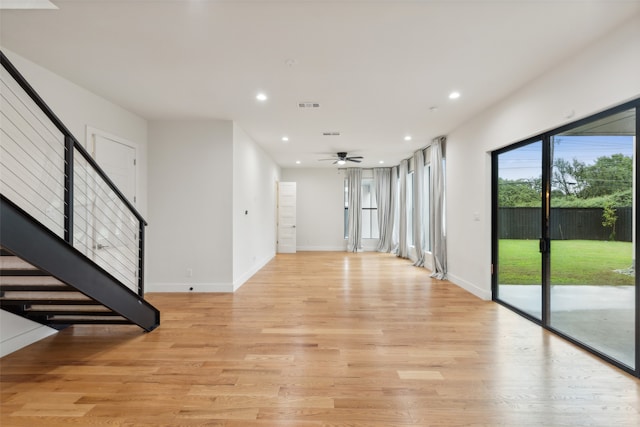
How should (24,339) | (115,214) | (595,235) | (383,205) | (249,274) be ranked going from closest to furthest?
(595,235) < (24,339) < (115,214) < (249,274) < (383,205)

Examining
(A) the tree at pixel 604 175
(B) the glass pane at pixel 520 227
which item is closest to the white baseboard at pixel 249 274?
(B) the glass pane at pixel 520 227

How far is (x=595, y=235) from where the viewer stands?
285 cm

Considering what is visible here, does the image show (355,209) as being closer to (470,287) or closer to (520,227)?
(470,287)

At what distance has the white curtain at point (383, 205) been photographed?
32.8 feet

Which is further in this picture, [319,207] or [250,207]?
[319,207]

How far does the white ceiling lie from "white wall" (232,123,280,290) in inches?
49.9

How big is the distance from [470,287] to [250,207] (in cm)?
417

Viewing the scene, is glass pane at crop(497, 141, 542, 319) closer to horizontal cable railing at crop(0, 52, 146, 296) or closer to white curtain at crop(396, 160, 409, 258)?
white curtain at crop(396, 160, 409, 258)

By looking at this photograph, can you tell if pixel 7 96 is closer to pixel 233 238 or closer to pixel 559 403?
pixel 233 238

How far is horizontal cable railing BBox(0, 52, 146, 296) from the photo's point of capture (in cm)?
252

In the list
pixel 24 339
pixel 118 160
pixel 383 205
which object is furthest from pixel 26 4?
pixel 383 205

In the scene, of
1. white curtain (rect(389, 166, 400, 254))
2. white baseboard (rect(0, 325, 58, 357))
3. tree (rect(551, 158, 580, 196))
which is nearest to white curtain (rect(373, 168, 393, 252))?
white curtain (rect(389, 166, 400, 254))

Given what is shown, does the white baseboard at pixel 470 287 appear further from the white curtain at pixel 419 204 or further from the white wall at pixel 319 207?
the white wall at pixel 319 207

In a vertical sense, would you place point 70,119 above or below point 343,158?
below
